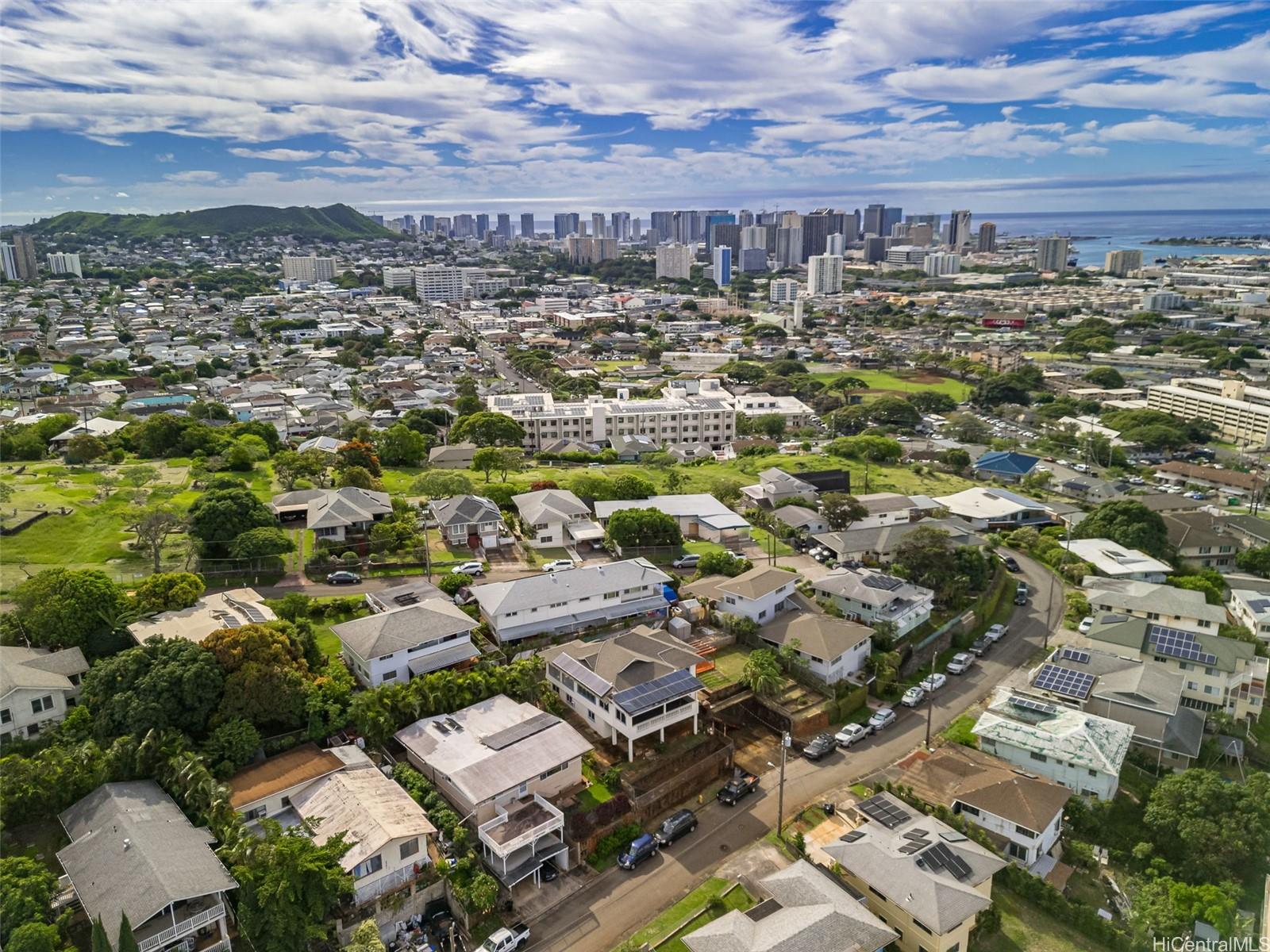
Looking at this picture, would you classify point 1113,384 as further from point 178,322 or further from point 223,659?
point 178,322

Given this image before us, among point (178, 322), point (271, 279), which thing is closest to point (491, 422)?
point (178, 322)

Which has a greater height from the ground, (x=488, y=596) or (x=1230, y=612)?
(x=488, y=596)

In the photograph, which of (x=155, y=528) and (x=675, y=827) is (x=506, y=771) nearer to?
(x=675, y=827)

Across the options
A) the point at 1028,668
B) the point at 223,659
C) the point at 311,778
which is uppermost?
the point at 223,659

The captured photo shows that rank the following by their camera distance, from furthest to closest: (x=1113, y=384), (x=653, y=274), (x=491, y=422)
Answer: (x=653, y=274) < (x=1113, y=384) < (x=491, y=422)

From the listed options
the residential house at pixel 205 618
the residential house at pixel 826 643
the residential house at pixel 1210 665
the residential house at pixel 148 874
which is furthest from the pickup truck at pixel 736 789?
the residential house at pixel 1210 665

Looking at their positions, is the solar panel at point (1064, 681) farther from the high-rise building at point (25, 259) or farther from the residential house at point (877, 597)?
the high-rise building at point (25, 259)

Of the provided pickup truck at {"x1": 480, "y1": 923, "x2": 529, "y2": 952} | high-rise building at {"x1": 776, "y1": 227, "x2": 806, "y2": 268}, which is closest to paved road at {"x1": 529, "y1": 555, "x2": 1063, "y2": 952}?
pickup truck at {"x1": 480, "y1": 923, "x2": 529, "y2": 952}
